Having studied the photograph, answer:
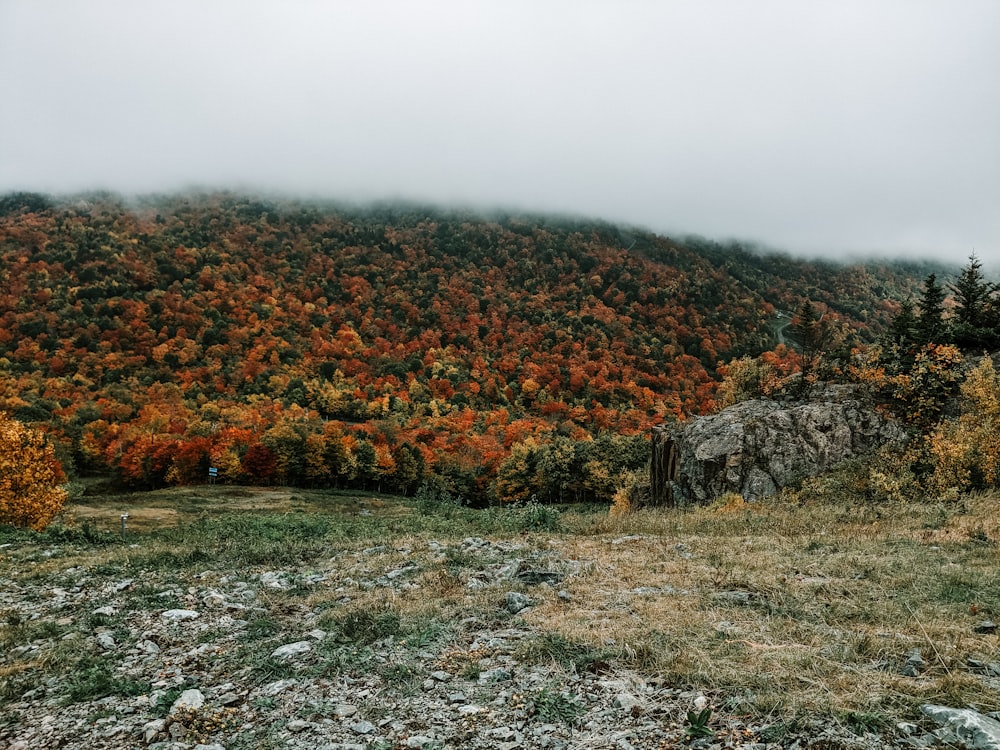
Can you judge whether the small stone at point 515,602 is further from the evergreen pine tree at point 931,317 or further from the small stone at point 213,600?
the evergreen pine tree at point 931,317

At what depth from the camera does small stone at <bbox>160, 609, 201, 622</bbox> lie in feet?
34.7

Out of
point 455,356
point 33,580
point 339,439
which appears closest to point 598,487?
point 339,439

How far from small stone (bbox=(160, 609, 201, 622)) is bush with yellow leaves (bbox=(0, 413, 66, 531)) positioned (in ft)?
70.9

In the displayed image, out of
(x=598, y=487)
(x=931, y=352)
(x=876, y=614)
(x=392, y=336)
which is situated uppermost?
(x=931, y=352)

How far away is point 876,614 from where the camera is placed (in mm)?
8742

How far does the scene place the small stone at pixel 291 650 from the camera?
843 centimetres

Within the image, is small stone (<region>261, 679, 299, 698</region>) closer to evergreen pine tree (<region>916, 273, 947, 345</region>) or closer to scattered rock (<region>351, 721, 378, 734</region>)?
scattered rock (<region>351, 721, 378, 734</region>)

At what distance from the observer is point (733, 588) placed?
35.8 feet

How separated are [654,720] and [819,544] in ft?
37.6

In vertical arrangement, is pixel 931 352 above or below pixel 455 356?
above

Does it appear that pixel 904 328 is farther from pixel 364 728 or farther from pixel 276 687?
pixel 276 687

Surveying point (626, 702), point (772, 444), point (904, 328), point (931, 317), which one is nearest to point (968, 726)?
point (626, 702)

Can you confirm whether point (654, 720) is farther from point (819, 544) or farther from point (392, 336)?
point (392, 336)

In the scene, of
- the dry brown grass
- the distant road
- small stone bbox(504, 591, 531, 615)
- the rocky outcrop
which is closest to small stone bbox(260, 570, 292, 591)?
small stone bbox(504, 591, 531, 615)
